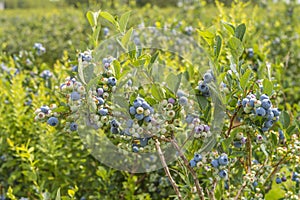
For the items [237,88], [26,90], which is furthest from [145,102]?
[26,90]

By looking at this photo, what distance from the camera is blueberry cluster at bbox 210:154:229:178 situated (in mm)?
1432

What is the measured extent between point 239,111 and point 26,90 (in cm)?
152

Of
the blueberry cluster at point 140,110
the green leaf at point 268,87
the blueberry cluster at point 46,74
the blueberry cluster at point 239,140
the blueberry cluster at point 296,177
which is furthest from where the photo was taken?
the blueberry cluster at point 46,74

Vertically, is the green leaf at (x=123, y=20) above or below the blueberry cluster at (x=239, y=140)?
above

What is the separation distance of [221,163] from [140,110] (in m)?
0.35

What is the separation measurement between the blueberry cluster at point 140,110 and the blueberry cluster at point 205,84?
0.21m

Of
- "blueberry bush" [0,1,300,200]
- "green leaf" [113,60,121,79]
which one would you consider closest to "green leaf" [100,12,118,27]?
"blueberry bush" [0,1,300,200]

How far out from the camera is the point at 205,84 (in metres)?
1.41

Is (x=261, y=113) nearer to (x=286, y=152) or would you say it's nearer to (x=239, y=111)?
(x=239, y=111)

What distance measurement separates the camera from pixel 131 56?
4.67 ft

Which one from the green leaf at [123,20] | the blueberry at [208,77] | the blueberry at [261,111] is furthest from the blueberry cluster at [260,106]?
the green leaf at [123,20]

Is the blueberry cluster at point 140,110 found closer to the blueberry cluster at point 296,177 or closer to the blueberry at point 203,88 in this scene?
the blueberry at point 203,88

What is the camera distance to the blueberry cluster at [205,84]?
1.37 m

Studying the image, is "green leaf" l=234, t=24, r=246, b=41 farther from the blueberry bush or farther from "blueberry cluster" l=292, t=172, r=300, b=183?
"blueberry cluster" l=292, t=172, r=300, b=183
